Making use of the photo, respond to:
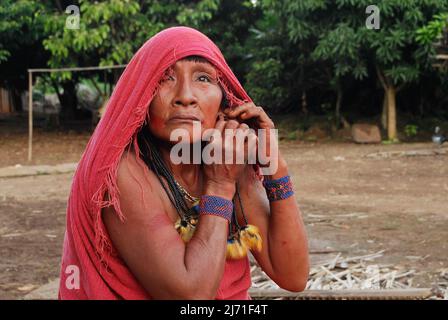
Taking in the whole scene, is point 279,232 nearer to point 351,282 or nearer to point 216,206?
point 216,206

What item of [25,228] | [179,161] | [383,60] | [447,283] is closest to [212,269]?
[179,161]

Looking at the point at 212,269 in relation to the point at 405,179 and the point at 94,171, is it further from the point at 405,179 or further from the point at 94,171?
the point at 405,179

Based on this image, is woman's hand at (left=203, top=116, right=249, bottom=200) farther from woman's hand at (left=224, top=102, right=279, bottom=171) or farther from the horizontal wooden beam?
the horizontal wooden beam

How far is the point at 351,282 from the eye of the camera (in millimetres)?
4434

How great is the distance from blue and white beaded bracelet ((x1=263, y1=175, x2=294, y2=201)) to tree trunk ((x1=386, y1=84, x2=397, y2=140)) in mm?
14299

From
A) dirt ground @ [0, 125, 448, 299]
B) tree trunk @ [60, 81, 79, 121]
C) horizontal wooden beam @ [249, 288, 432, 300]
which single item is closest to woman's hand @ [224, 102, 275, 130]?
horizontal wooden beam @ [249, 288, 432, 300]

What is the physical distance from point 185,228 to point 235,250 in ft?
0.61

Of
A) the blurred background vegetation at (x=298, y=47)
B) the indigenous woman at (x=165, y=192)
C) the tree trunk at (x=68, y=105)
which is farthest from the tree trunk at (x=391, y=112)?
the indigenous woman at (x=165, y=192)

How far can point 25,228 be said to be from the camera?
7.11m

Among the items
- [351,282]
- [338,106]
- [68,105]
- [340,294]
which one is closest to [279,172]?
[340,294]

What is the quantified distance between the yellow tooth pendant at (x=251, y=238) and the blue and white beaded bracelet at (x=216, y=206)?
174 millimetres

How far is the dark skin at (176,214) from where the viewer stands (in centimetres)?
174

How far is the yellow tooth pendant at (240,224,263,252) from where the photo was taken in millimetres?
2014

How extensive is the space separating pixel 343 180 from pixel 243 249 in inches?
338
